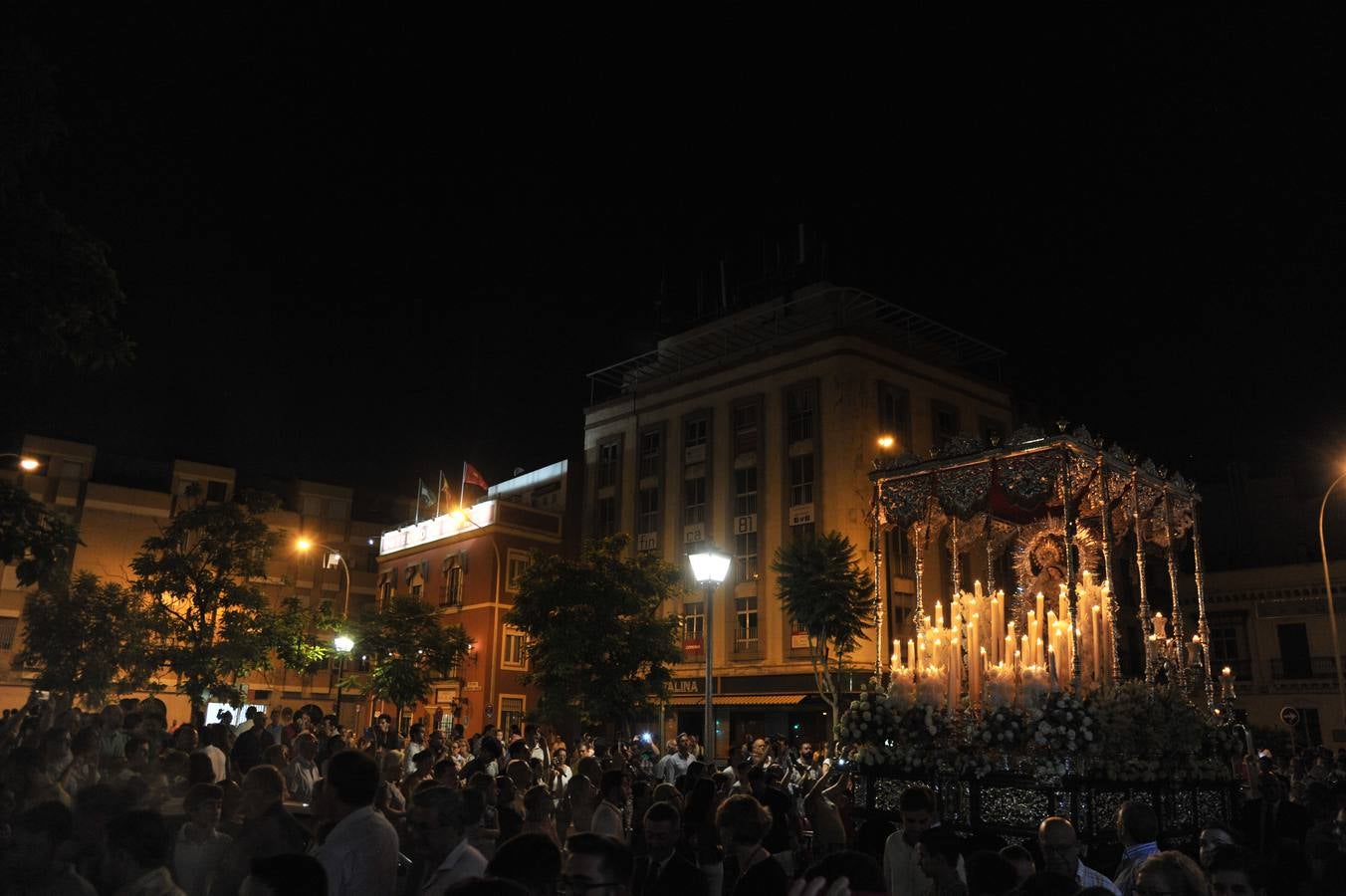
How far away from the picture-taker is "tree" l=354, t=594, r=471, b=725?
39.4 meters

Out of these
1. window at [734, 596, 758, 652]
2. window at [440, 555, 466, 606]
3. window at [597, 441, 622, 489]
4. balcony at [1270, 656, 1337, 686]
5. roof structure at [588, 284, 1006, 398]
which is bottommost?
balcony at [1270, 656, 1337, 686]

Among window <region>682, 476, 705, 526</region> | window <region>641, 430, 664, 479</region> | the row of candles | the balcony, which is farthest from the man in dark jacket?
the balcony

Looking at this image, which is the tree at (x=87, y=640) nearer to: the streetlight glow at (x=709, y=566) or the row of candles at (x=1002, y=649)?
the streetlight glow at (x=709, y=566)

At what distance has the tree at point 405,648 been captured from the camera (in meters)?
39.4

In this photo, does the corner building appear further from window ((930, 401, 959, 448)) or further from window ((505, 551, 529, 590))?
window ((505, 551, 529, 590))

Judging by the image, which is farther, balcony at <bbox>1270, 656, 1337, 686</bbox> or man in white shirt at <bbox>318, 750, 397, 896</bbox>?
balcony at <bbox>1270, 656, 1337, 686</bbox>

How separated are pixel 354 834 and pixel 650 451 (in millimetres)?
43459

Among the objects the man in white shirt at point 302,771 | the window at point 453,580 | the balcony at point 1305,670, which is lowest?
the man in white shirt at point 302,771

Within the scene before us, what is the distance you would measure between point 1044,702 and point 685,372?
35.6 metres

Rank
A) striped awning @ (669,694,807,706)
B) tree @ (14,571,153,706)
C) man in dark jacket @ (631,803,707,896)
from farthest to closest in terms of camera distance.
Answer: striped awning @ (669,694,807,706) → tree @ (14,571,153,706) → man in dark jacket @ (631,803,707,896)

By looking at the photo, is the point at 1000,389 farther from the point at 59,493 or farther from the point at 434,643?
the point at 59,493

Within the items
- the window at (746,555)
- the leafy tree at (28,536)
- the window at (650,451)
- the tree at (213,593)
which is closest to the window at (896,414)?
the window at (746,555)

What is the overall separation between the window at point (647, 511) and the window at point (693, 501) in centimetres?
182

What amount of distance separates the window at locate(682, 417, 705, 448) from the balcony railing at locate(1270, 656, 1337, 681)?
2665cm
